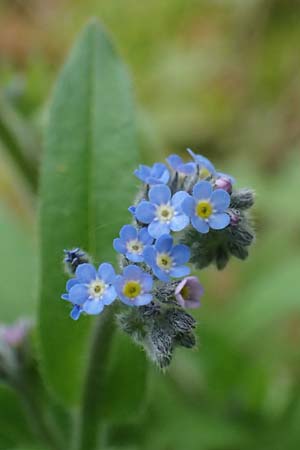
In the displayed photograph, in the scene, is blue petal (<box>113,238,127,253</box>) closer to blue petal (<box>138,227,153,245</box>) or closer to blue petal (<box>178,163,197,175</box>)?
blue petal (<box>138,227,153,245</box>)

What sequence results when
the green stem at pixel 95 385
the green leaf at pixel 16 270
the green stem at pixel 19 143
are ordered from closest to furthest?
the green stem at pixel 95 385
the green stem at pixel 19 143
the green leaf at pixel 16 270

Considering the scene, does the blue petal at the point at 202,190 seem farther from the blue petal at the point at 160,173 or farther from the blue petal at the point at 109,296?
the blue petal at the point at 109,296

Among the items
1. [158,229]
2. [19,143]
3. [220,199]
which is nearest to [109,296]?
[158,229]

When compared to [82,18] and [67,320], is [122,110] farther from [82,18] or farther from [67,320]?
[82,18]

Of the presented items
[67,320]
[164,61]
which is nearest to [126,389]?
[67,320]

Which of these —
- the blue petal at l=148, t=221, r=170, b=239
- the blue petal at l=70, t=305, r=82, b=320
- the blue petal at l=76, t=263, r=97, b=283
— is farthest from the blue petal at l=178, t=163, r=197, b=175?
the blue petal at l=70, t=305, r=82, b=320

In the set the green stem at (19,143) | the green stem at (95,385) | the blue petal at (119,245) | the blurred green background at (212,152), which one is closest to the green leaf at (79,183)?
the green stem at (95,385)

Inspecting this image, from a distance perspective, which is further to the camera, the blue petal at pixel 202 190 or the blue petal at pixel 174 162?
the blue petal at pixel 174 162
